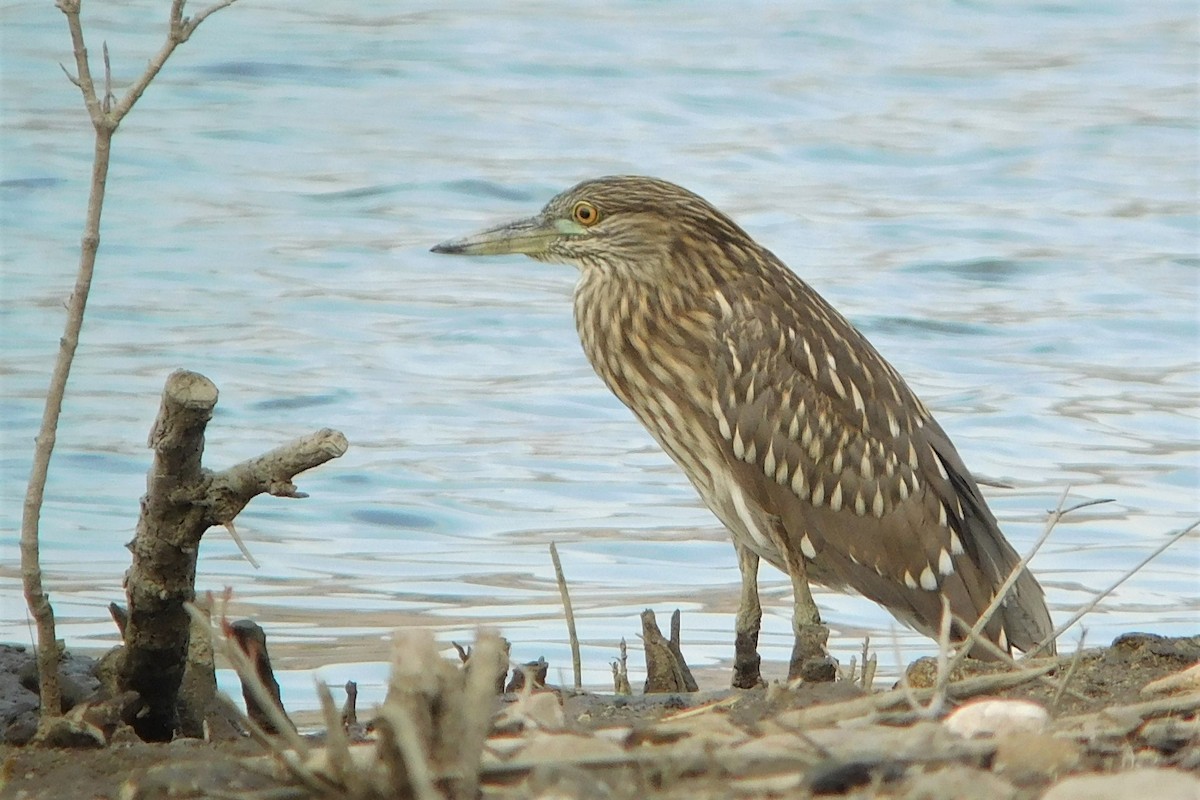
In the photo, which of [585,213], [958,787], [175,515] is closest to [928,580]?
[585,213]

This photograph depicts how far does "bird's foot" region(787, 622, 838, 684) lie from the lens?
5234mm

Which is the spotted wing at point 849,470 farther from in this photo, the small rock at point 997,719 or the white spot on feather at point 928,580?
the small rock at point 997,719

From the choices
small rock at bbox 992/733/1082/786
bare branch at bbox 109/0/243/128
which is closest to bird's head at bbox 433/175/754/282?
bare branch at bbox 109/0/243/128

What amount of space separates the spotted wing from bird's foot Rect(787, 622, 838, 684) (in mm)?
609

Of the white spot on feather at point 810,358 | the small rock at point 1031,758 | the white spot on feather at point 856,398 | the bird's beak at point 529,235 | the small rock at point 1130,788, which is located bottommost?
the white spot on feather at point 856,398

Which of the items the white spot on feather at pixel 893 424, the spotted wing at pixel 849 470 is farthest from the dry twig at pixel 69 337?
the white spot on feather at pixel 893 424

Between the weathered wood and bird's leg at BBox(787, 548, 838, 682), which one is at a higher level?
the weathered wood

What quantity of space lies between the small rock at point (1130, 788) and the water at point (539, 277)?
3738 mm

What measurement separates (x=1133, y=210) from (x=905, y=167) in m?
1.80

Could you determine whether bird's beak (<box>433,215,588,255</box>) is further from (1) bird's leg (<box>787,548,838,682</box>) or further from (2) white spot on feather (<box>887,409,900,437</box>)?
(1) bird's leg (<box>787,548,838,682</box>)

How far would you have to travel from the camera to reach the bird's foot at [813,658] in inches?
206

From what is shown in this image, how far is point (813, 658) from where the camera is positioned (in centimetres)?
544

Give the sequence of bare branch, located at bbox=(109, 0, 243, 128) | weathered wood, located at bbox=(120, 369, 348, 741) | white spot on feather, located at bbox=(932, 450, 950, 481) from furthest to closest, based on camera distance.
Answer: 1. white spot on feather, located at bbox=(932, 450, 950, 481)
2. bare branch, located at bbox=(109, 0, 243, 128)
3. weathered wood, located at bbox=(120, 369, 348, 741)

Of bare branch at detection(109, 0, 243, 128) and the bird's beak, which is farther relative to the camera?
the bird's beak
